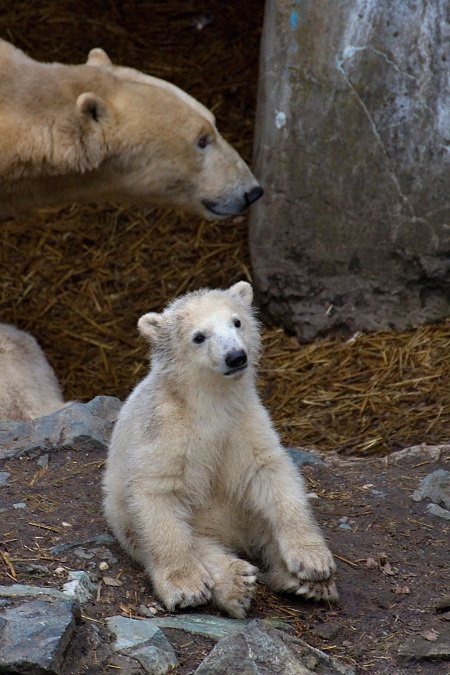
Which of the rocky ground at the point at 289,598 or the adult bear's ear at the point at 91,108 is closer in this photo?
the rocky ground at the point at 289,598

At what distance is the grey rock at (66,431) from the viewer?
482 centimetres

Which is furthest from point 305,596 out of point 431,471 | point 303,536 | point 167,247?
point 167,247

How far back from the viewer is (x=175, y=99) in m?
6.00

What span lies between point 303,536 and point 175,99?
10.7 ft

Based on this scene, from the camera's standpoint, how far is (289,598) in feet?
12.0

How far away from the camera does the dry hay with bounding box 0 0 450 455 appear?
20.3ft

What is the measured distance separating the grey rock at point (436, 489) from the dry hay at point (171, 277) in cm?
121

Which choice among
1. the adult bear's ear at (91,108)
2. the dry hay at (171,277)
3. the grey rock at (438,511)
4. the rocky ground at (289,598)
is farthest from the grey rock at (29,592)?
the adult bear's ear at (91,108)

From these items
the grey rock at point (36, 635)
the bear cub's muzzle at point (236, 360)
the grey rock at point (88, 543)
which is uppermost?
the bear cub's muzzle at point (236, 360)

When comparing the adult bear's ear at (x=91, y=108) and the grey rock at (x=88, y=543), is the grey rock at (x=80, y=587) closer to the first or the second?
the grey rock at (x=88, y=543)

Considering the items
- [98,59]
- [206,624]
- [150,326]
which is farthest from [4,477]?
[98,59]

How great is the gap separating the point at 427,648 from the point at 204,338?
50.7 inches

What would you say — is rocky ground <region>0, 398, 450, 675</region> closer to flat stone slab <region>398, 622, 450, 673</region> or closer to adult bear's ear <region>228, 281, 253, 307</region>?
flat stone slab <region>398, 622, 450, 673</region>

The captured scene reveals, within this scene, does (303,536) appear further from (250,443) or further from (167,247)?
(167,247)
